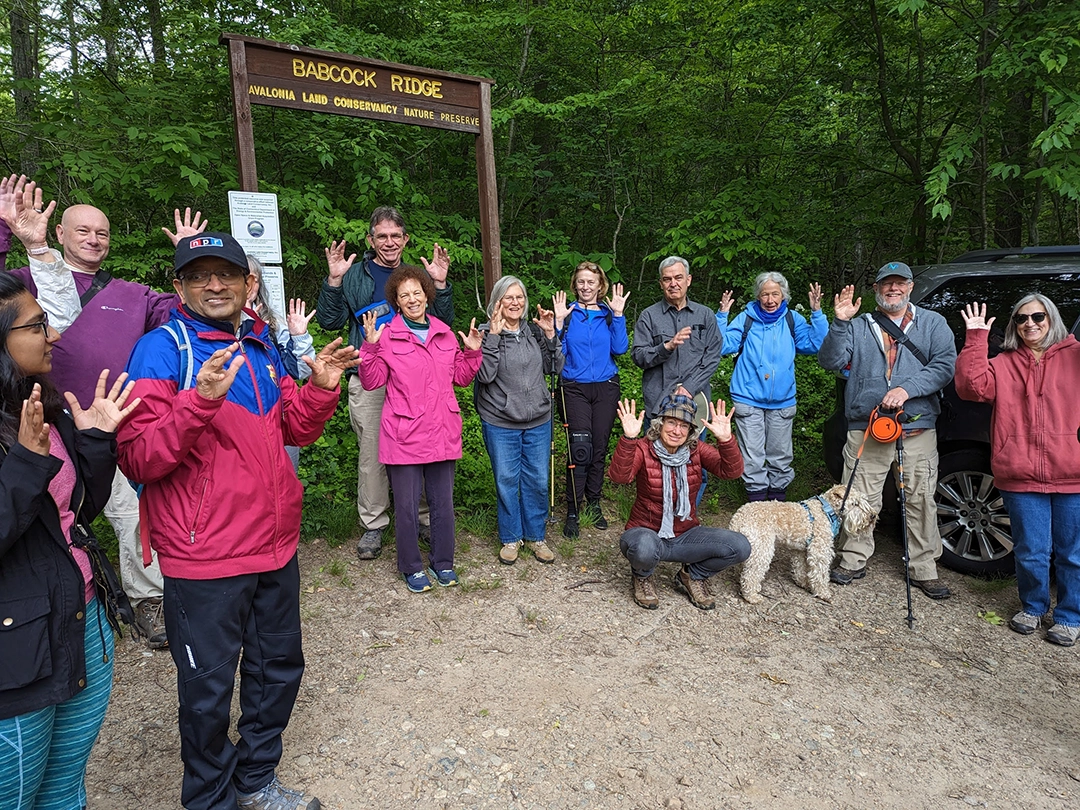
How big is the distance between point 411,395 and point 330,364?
1.73 m

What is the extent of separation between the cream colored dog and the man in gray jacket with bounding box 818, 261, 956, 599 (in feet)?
0.71

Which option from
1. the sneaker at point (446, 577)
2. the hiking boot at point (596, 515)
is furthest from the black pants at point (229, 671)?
the hiking boot at point (596, 515)

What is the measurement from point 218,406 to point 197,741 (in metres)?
1.17

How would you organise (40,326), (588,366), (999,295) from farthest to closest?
(588,366) < (999,295) < (40,326)

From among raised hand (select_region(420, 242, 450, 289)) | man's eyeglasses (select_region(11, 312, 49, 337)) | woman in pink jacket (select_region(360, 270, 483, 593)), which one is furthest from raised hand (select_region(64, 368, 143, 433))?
raised hand (select_region(420, 242, 450, 289))

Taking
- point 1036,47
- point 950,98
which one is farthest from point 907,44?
point 1036,47

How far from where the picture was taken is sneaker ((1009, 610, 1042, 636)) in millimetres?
4000

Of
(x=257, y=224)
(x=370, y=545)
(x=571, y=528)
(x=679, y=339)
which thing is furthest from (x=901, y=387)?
(x=257, y=224)

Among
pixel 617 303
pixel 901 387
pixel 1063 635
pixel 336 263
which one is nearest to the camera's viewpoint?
pixel 1063 635

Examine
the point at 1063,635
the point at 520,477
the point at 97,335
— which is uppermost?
the point at 97,335

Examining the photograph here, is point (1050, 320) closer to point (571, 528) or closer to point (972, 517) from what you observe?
point (972, 517)

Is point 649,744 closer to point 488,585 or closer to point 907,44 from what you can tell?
point 488,585

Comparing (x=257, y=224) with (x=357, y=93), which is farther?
(x=357, y=93)

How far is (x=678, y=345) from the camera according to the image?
5098mm
